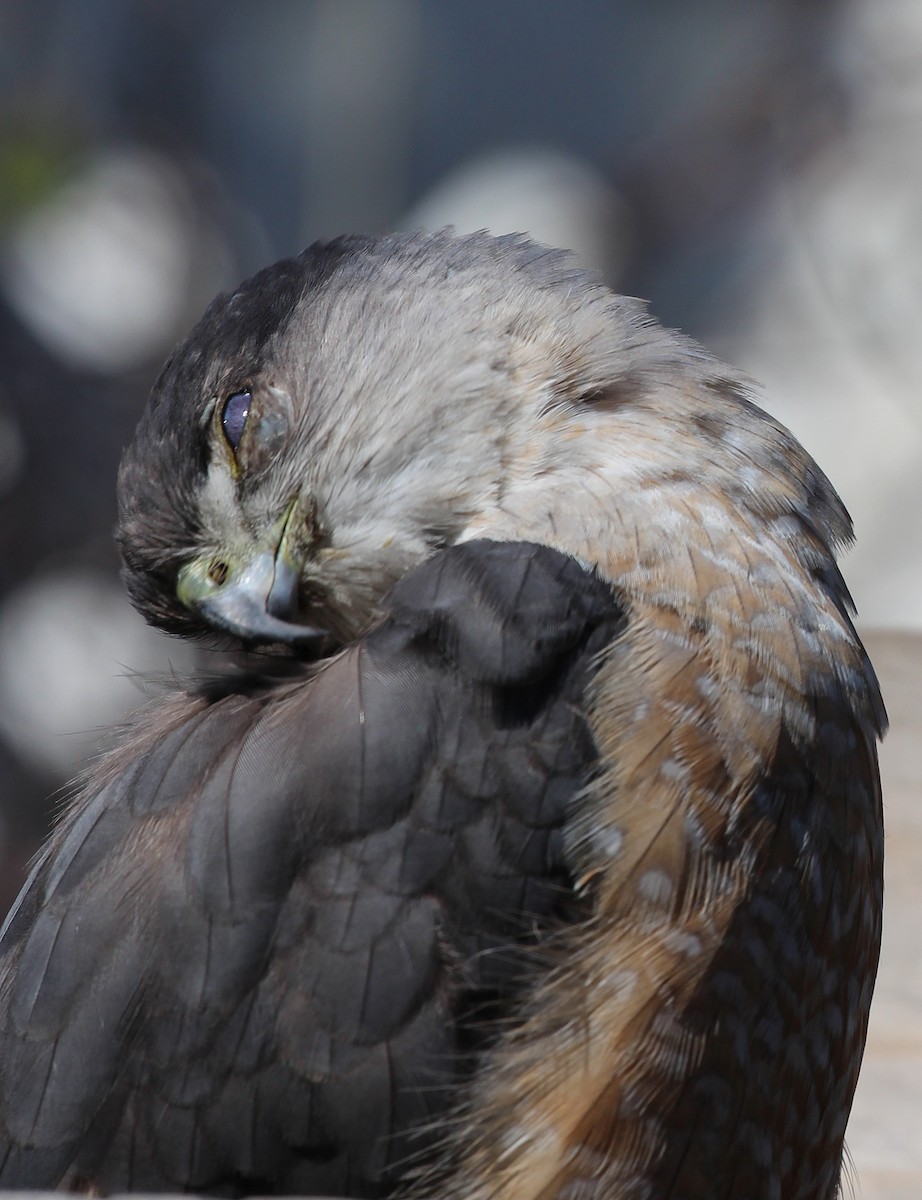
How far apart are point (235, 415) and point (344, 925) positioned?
0.83 m

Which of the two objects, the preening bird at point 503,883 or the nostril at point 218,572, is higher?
the nostril at point 218,572

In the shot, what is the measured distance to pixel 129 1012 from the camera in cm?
196

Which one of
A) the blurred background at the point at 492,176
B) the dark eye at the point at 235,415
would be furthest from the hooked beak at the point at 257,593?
the blurred background at the point at 492,176

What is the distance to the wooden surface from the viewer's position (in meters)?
2.84

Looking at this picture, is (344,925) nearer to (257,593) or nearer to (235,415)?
(257,593)

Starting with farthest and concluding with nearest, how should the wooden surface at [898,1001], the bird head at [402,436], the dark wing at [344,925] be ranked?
1. the wooden surface at [898,1001]
2. the bird head at [402,436]
3. the dark wing at [344,925]

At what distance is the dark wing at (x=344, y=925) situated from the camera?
1.89 meters

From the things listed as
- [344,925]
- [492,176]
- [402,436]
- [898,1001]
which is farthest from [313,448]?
[492,176]

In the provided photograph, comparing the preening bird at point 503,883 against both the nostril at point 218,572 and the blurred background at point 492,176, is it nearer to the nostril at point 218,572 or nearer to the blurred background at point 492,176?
the nostril at point 218,572

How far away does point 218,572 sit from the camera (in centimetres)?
235

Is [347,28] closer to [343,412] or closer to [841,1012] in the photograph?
[343,412]

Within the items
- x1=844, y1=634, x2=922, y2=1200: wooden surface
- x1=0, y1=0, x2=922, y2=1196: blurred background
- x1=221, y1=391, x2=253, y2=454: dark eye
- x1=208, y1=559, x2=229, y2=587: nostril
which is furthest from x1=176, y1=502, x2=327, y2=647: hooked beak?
x1=0, y1=0, x2=922, y2=1196: blurred background

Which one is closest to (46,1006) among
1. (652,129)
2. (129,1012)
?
(129,1012)

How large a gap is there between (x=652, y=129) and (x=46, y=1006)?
6350 millimetres
